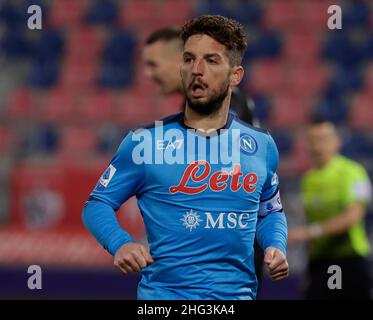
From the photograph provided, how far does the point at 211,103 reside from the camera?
3842mm

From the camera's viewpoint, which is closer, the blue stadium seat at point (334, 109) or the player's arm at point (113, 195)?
the player's arm at point (113, 195)

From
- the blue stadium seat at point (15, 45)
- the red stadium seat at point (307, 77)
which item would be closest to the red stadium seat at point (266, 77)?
the red stadium seat at point (307, 77)

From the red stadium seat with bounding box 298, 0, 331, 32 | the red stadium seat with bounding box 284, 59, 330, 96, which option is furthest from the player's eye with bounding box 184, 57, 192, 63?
the red stadium seat with bounding box 298, 0, 331, 32

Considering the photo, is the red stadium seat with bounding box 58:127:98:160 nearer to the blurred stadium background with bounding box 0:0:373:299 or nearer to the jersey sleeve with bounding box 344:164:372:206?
the blurred stadium background with bounding box 0:0:373:299

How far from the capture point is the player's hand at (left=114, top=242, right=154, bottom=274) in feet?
11.5

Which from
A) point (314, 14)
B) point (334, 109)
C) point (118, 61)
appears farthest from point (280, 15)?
point (118, 61)

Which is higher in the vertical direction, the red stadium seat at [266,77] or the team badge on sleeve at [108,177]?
the red stadium seat at [266,77]

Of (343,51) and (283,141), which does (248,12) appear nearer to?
(343,51)

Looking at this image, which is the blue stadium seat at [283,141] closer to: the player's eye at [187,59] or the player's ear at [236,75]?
the player's ear at [236,75]

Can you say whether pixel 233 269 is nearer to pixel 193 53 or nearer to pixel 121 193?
pixel 121 193

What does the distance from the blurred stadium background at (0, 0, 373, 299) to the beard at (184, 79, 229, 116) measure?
6.78 m

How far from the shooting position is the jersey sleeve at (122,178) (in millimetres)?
3838

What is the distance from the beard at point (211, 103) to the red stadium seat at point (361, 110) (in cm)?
996

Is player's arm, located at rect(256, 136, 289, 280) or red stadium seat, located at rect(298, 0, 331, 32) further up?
red stadium seat, located at rect(298, 0, 331, 32)
